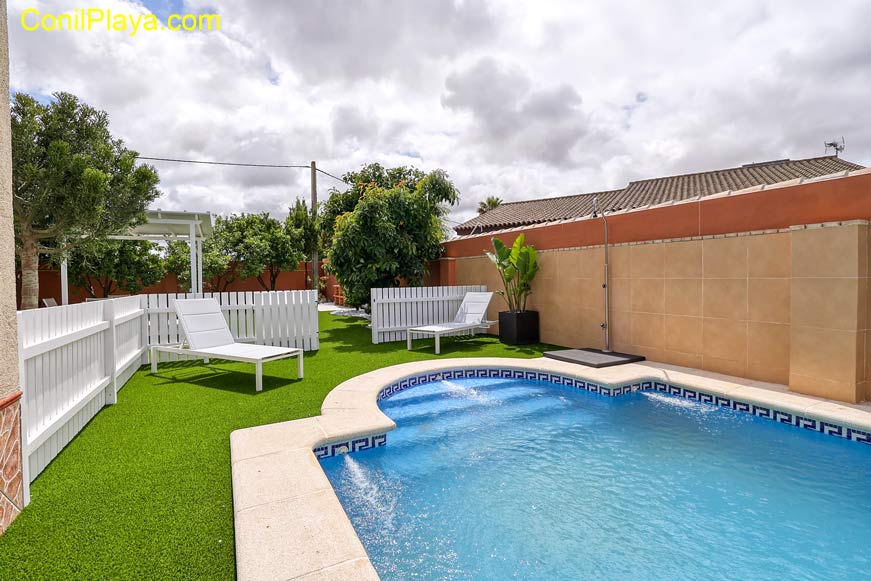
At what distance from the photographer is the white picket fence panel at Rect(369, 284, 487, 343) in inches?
412

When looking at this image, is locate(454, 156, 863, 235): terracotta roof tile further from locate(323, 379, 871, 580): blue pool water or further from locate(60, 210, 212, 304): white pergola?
locate(60, 210, 212, 304): white pergola

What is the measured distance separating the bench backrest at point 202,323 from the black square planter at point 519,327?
235 inches

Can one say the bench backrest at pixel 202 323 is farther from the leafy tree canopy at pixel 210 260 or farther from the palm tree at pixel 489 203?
the palm tree at pixel 489 203

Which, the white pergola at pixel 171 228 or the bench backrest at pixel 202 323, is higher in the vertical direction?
the white pergola at pixel 171 228

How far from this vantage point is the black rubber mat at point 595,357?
7223mm

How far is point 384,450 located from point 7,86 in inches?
163

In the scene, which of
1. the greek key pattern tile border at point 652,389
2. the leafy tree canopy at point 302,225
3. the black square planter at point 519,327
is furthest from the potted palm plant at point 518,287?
the leafy tree canopy at point 302,225

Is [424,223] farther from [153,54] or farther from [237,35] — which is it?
[153,54]

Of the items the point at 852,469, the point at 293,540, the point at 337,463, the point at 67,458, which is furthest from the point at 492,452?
the point at 67,458

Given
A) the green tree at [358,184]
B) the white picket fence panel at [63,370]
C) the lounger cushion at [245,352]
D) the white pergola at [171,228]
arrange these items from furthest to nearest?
the green tree at [358,184]
the white pergola at [171,228]
the lounger cushion at [245,352]
the white picket fence panel at [63,370]

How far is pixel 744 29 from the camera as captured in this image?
23.1ft

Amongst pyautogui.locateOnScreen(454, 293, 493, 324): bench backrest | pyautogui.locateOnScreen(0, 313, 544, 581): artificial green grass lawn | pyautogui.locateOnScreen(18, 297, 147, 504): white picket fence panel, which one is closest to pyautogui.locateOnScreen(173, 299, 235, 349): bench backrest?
pyautogui.locateOnScreen(0, 313, 544, 581): artificial green grass lawn

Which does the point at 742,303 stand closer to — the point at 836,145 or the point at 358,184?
the point at 358,184

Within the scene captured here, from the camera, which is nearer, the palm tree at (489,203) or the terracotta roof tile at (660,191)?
the terracotta roof tile at (660,191)
